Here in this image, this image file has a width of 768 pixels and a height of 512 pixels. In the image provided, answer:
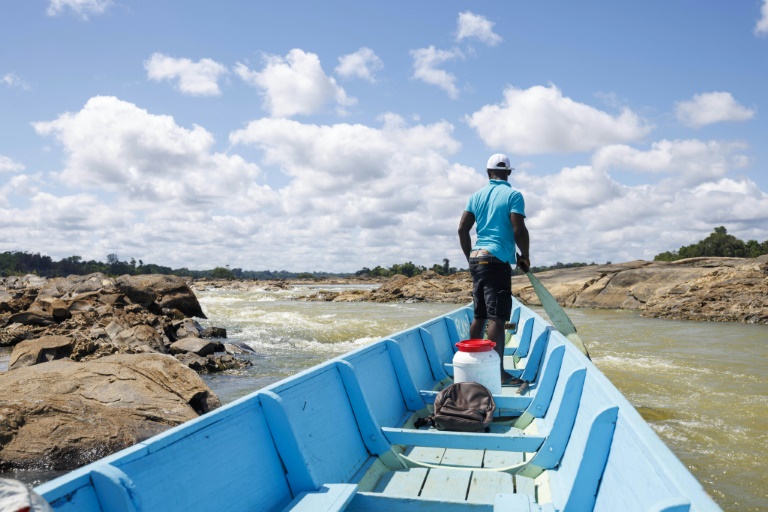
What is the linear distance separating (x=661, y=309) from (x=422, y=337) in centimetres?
1794

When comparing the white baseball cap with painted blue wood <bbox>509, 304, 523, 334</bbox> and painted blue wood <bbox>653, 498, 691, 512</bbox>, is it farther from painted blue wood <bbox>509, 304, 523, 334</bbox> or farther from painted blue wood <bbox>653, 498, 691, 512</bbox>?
painted blue wood <bbox>509, 304, 523, 334</bbox>

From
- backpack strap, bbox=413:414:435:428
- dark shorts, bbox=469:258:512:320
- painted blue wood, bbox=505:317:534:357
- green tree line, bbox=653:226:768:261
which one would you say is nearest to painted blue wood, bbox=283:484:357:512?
backpack strap, bbox=413:414:435:428

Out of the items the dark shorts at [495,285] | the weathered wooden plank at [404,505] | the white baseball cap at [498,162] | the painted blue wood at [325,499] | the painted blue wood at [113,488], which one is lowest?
the weathered wooden plank at [404,505]

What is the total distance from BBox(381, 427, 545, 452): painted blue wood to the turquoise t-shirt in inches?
92.8

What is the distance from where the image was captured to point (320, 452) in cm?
303

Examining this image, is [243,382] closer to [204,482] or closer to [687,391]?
[687,391]

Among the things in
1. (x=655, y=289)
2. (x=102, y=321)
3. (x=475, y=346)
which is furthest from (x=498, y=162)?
(x=655, y=289)

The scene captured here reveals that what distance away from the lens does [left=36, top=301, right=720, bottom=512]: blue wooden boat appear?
6.07ft

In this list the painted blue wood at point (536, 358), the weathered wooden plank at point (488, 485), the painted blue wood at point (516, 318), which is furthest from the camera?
the painted blue wood at point (516, 318)

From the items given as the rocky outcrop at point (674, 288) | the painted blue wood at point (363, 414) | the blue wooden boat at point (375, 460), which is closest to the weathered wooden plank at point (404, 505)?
the blue wooden boat at point (375, 460)

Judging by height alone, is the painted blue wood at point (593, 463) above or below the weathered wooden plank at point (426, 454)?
above

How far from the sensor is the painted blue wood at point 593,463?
2.48 metres

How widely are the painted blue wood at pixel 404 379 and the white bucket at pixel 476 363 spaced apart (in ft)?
1.35

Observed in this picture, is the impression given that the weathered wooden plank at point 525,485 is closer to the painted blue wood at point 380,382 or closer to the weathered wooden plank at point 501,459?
the weathered wooden plank at point 501,459
